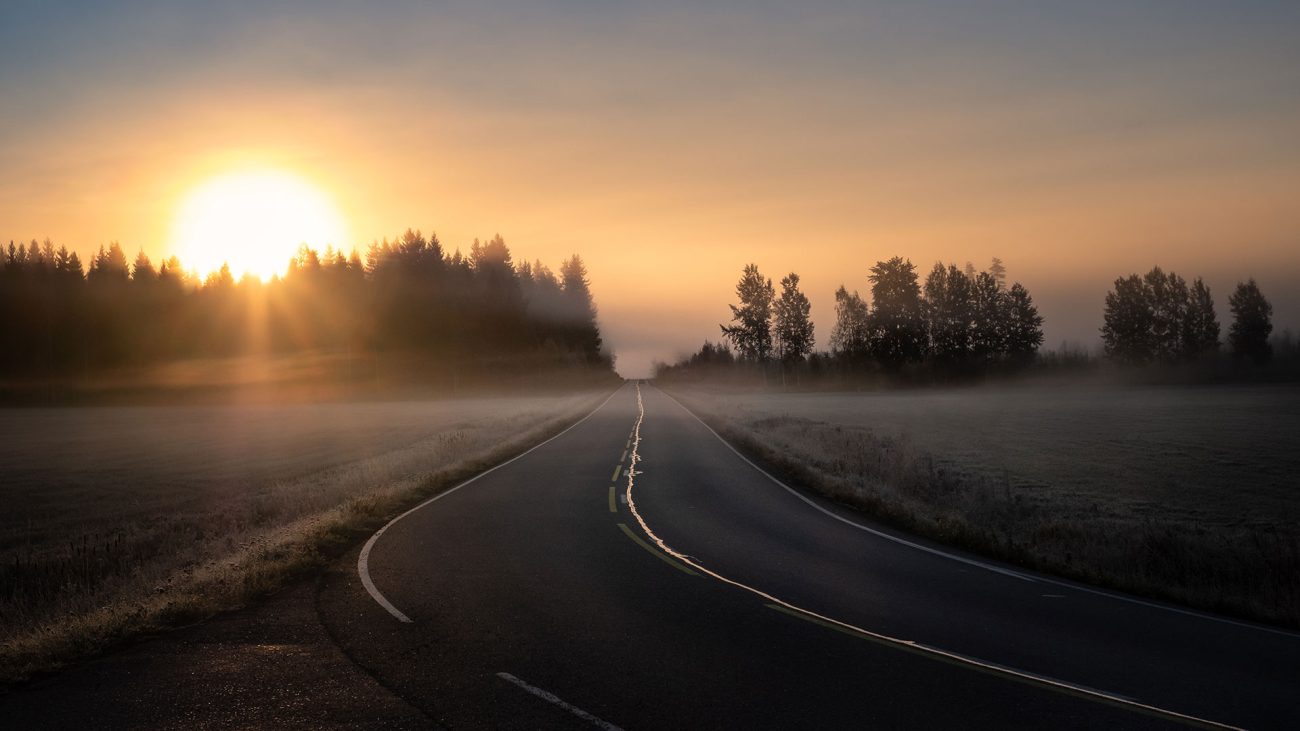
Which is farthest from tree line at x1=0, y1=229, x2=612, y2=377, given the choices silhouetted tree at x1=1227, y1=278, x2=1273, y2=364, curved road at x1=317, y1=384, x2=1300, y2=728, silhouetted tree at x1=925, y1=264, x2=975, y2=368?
silhouetted tree at x1=1227, y1=278, x2=1273, y2=364

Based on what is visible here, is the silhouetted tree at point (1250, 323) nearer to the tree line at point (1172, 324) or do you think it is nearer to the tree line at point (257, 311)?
the tree line at point (1172, 324)

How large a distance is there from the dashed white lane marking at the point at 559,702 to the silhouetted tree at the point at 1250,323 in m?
141

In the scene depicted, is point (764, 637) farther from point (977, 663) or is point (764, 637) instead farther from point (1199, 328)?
point (1199, 328)

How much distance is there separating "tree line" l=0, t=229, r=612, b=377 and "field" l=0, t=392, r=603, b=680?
45575mm

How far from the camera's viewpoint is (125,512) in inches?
819

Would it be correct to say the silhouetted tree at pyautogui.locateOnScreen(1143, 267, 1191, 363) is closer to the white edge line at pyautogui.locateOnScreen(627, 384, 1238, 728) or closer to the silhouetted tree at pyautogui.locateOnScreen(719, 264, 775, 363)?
the silhouetted tree at pyautogui.locateOnScreen(719, 264, 775, 363)

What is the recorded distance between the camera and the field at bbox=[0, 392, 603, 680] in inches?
374

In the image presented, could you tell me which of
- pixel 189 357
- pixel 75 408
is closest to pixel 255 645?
pixel 75 408

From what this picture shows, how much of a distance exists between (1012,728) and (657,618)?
4.10 meters

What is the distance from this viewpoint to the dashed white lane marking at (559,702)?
580cm

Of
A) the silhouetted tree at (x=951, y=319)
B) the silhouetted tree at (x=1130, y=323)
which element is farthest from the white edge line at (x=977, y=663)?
the silhouetted tree at (x=1130, y=323)

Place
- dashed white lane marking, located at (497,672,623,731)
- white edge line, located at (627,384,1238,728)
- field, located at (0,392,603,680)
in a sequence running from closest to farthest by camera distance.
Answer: dashed white lane marking, located at (497,672,623,731), white edge line, located at (627,384,1238,728), field, located at (0,392,603,680)

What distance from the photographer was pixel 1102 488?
21281mm

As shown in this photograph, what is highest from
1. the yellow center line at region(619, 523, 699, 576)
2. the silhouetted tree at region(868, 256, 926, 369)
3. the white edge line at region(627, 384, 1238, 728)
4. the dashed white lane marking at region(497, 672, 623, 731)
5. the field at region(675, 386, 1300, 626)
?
the silhouetted tree at region(868, 256, 926, 369)
